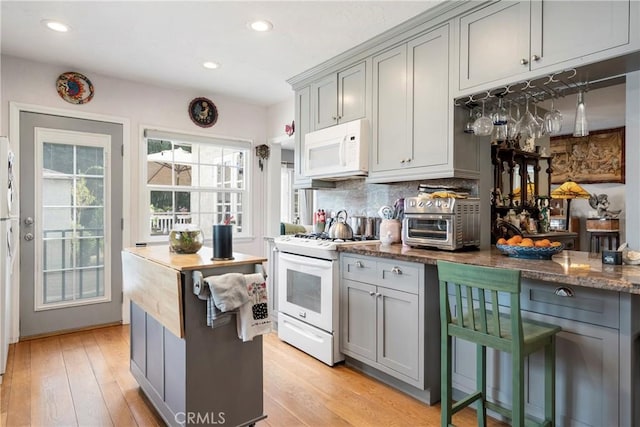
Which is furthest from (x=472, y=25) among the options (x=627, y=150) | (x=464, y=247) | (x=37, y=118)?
(x=37, y=118)

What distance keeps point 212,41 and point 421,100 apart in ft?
5.60

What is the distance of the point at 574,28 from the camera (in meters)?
1.85

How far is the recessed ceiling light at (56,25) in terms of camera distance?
2672mm

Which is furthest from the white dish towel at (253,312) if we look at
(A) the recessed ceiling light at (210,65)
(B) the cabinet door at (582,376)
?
(A) the recessed ceiling light at (210,65)

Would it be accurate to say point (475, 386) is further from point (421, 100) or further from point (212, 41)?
point (212, 41)

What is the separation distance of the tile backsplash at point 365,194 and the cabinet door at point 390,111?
0.38 metres

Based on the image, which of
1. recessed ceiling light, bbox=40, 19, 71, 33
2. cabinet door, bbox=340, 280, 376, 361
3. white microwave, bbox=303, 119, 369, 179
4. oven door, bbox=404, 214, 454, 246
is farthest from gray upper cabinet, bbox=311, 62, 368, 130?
recessed ceiling light, bbox=40, 19, 71, 33

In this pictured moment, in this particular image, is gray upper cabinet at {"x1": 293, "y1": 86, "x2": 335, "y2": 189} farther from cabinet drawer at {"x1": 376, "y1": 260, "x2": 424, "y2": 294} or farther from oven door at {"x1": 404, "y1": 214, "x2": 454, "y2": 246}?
cabinet drawer at {"x1": 376, "y1": 260, "x2": 424, "y2": 294}

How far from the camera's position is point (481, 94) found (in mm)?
2318

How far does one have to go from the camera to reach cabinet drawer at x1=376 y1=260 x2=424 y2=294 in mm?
2254

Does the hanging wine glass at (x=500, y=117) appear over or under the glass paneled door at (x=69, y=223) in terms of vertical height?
over

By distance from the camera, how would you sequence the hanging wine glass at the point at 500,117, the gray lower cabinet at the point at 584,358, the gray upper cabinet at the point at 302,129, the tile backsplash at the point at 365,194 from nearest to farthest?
1. the gray lower cabinet at the point at 584,358
2. the hanging wine glass at the point at 500,117
3. the tile backsplash at the point at 365,194
4. the gray upper cabinet at the point at 302,129

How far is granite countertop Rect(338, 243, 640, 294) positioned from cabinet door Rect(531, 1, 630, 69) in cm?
104

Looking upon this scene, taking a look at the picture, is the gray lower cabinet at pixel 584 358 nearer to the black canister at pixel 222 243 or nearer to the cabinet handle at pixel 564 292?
the cabinet handle at pixel 564 292
